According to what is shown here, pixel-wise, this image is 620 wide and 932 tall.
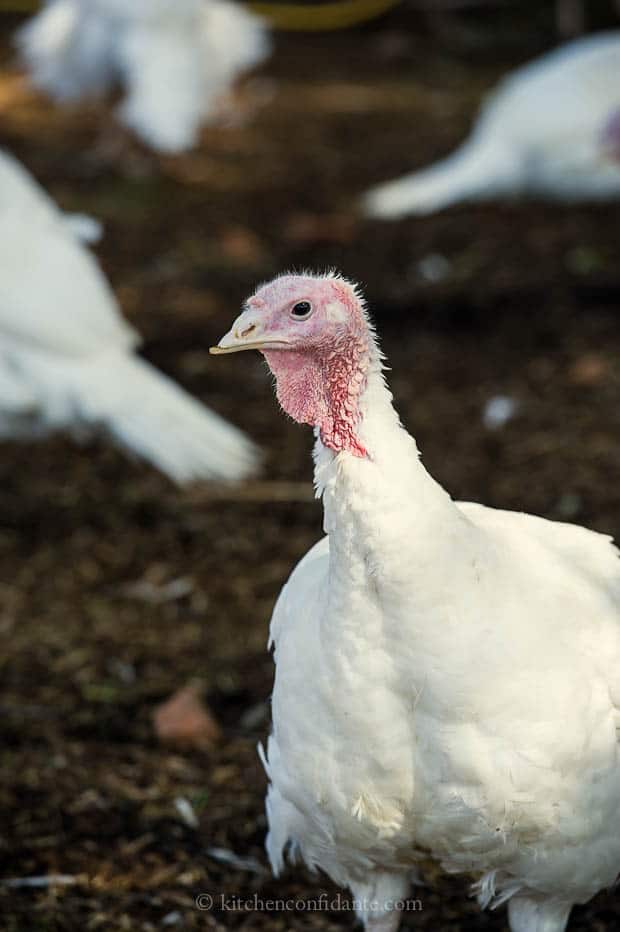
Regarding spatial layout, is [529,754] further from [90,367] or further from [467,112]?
[467,112]

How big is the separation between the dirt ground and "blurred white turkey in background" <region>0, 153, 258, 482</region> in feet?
0.56

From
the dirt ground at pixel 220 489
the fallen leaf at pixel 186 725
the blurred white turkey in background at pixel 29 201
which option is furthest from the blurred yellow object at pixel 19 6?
the fallen leaf at pixel 186 725

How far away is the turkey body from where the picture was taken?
212cm

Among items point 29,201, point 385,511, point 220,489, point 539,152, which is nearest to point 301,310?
point 385,511

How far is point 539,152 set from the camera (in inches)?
266

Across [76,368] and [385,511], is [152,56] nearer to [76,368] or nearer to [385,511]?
[76,368]

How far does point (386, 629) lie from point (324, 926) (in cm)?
103

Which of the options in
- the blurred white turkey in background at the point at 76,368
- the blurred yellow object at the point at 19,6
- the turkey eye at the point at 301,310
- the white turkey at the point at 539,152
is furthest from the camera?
the blurred yellow object at the point at 19,6

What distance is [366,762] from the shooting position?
7.18 ft

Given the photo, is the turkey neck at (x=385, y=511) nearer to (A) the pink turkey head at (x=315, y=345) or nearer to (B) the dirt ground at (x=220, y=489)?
(A) the pink turkey head at (x=315, y=345)

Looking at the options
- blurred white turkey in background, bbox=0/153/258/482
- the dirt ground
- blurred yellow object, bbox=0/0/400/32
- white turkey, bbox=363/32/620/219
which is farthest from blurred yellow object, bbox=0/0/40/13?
blurred white turkey in background, bbox=0/153/258/482

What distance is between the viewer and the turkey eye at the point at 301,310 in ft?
6.84

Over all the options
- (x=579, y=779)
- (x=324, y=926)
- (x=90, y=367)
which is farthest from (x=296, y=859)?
(x=90, y=367)

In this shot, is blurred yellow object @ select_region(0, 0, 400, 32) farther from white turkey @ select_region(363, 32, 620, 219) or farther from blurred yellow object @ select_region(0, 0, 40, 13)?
white turkey @ select_region(363, 32, 620, 219)
